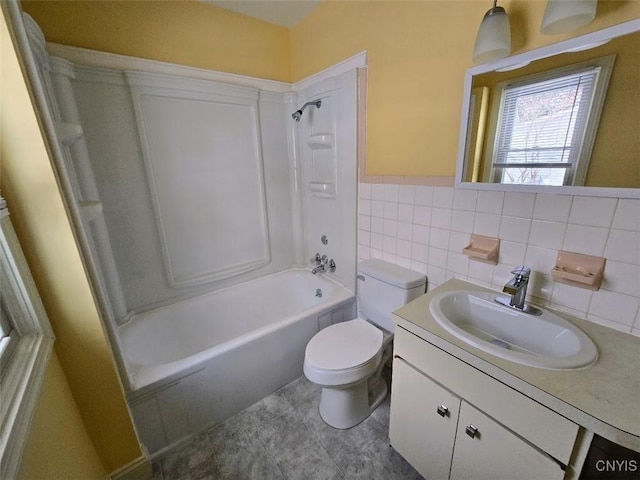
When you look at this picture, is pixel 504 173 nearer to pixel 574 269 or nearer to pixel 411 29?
pixel 574 269

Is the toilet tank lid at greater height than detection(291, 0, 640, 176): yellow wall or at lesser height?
lesser

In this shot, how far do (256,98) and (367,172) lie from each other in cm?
105

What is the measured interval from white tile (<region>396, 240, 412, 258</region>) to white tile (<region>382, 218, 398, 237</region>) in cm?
6

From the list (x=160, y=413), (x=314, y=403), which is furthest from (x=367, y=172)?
(x=160, y=413)

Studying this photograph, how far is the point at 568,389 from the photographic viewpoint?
0.70 metres

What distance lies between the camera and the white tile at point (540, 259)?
1022 millimetres

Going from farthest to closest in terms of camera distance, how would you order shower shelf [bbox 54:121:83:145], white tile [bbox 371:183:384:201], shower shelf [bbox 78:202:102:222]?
white tile [bbox 371:183:384:201] < shower shelf [bbox 78:202:102:222] < shower shelf [bbox 54:121:83:145]

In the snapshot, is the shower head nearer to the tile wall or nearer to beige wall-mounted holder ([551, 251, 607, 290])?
the tile wall

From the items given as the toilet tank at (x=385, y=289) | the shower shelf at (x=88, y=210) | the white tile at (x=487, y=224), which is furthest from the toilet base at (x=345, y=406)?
the shower shelf at (x=88, y=210)

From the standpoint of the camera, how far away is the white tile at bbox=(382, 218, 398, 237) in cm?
155

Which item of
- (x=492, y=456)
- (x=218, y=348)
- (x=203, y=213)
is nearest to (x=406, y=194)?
(x=492, y=456)

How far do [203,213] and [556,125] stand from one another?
1971 millimetres

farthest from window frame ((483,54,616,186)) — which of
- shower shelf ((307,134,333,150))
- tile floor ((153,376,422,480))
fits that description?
tile floor ((153,376,422,480))

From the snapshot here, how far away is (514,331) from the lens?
105 cm
